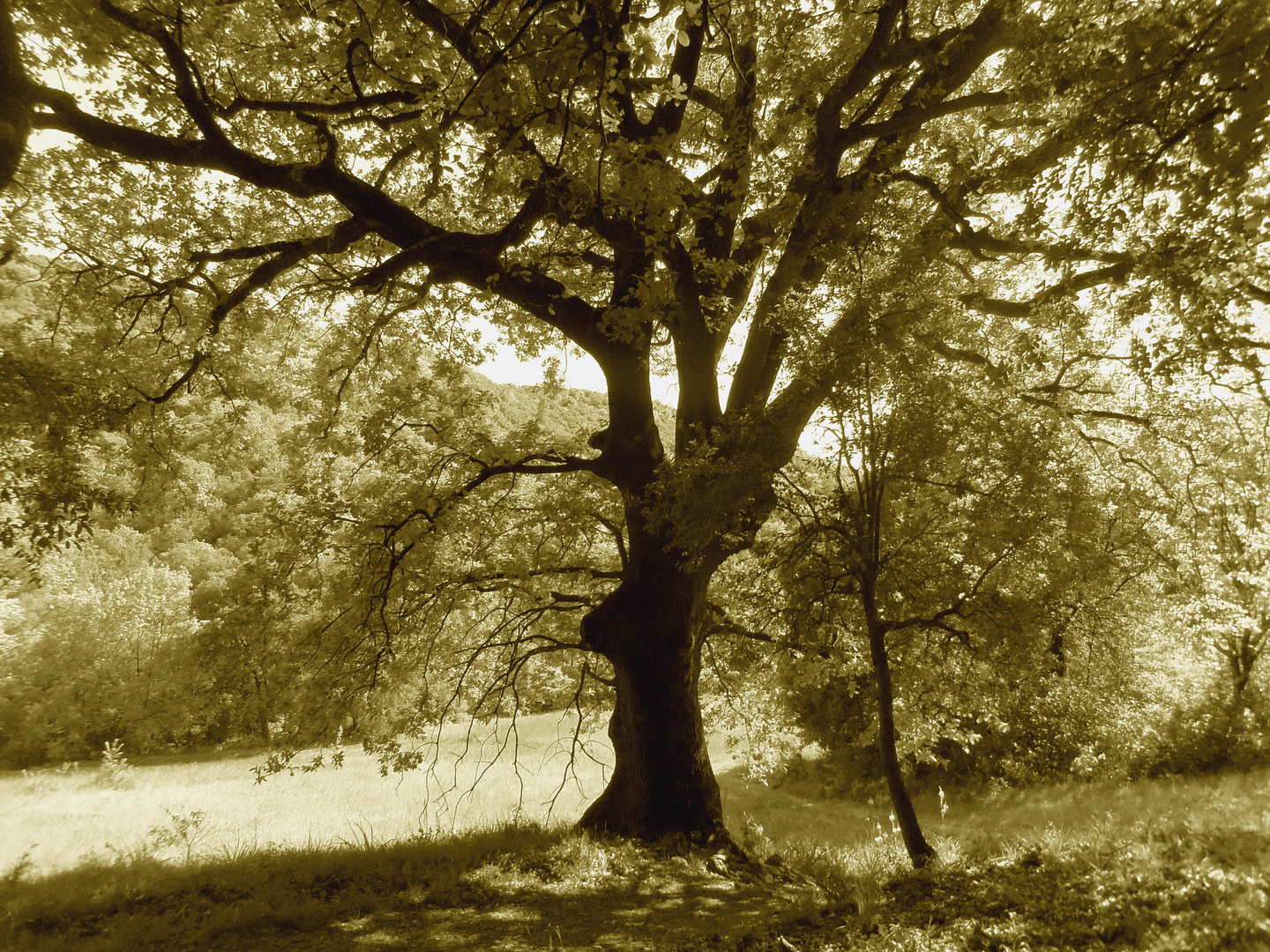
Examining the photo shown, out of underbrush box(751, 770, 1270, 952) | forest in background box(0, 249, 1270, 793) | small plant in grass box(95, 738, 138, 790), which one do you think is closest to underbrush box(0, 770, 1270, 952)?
underbrush box(751, 770, 1270, 952)

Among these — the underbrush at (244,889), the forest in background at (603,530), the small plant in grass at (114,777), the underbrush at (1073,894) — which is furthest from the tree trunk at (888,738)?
the small plant in grass at (114,777)

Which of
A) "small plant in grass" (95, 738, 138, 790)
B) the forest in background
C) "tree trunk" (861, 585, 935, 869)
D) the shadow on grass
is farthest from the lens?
"small plant in grass" (95, 738, 138, 790)

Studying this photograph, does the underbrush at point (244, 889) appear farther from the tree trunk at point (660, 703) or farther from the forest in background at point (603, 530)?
the forest in background at point (603, 530)

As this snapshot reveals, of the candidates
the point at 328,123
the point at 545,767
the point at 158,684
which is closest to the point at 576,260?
the point at 328,123

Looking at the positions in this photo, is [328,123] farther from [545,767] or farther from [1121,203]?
[545,767]

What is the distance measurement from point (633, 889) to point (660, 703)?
80.6 inches

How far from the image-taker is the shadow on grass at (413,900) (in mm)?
4738

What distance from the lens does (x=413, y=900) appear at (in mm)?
5570

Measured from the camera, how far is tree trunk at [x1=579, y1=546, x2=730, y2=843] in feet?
24.5

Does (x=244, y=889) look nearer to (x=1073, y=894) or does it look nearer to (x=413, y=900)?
(x=413, y=900)

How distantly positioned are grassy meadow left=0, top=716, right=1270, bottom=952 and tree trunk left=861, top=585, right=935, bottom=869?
41 centimetres

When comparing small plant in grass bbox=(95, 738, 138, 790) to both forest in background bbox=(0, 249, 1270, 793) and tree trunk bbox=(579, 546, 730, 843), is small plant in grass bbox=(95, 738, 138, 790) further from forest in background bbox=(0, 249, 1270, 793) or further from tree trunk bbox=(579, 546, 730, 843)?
tree trunk bbox=(579, 546, 730, 843)

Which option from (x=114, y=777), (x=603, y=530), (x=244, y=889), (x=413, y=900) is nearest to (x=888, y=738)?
(x=413, y=900)

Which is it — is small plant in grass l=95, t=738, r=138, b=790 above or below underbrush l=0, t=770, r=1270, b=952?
below
